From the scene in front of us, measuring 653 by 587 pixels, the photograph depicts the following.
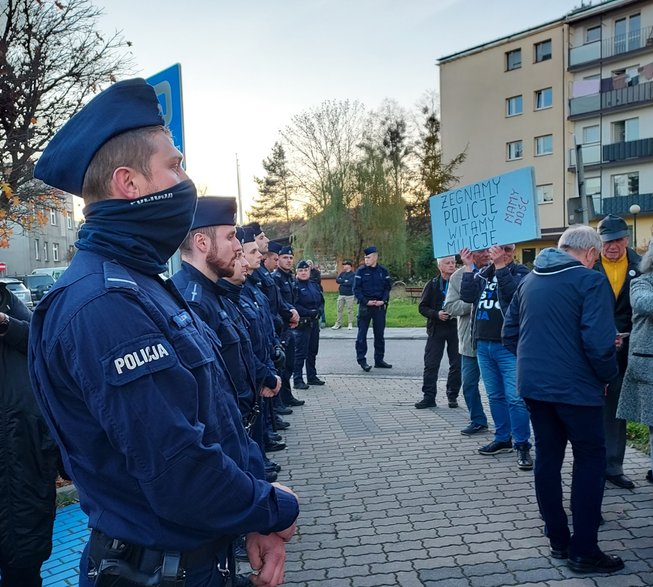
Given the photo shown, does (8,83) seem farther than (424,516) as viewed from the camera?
Yes

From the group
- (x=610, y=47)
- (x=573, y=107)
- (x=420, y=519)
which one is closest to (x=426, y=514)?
(x=420, y=519)

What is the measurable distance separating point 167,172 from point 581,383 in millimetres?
3031

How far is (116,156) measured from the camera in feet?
5.18

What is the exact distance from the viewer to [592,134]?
39.5 m

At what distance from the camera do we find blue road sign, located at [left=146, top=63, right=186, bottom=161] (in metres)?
4.23

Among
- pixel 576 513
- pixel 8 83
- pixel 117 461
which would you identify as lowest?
pixel 576 513

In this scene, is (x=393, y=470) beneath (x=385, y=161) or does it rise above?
beneath

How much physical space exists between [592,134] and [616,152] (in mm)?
2096

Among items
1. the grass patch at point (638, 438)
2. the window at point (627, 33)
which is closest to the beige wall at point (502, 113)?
the window at point (627, 33)

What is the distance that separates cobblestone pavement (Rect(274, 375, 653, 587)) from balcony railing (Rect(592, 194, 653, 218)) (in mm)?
35904

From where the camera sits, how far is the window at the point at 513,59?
134ft

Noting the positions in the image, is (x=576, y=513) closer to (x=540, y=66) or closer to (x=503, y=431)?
(x=503, y=431)

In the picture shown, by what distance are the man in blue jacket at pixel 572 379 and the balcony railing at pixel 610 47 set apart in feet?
134

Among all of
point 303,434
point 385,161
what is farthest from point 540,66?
point 303,434
